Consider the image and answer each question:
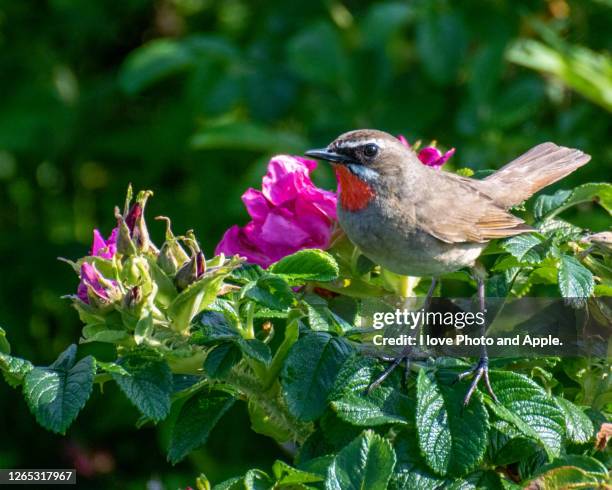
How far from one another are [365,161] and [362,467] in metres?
1.26

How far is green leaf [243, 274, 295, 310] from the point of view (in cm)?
171

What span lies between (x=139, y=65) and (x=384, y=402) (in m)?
2.95

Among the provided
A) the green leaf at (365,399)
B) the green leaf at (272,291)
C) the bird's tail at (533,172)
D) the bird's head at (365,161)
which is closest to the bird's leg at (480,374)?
the green leaf at (365,399)

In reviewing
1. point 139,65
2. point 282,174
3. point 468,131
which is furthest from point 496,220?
point 139,65

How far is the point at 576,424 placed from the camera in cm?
170

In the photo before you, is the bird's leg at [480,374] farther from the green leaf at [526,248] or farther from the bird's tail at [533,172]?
the bird's tail at [533,172]

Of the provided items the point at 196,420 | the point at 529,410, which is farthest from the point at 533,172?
the point at 196,420

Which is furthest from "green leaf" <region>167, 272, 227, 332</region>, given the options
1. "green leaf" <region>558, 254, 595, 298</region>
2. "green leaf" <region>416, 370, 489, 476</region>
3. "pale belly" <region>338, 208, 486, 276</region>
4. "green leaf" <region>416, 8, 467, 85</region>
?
"green leaf" <region>416, 8, 467, 85</region>

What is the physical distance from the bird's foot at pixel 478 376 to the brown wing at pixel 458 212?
64 centimetres

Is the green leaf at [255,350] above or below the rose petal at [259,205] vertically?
below

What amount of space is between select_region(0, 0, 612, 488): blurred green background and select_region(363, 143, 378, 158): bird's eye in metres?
1.28

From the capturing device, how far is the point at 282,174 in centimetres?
216

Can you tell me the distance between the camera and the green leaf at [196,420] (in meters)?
1.79

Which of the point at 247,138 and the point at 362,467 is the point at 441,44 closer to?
the point at 247,138
